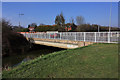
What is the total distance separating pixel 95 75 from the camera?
10.5 feet

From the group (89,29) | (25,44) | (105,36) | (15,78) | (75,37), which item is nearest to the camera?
(15,78)

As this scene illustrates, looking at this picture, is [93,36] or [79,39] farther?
[79,39]

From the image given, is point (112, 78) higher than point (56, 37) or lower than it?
lower

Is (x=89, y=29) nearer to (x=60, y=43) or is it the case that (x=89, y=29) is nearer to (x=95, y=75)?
(x=60, y=43)

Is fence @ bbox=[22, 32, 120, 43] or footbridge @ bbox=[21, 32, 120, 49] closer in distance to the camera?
fence @ bbox=[22, 32, 120, 43]

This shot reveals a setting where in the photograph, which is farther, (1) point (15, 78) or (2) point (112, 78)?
(1) point (15, 78)

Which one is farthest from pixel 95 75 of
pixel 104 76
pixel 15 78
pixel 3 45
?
pixel 3 45

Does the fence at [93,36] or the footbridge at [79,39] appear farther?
the footbridge at [79,39]

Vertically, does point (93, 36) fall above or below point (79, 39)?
above

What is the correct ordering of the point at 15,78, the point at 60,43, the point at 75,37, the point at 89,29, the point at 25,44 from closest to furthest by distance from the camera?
the point at 15,78
the point at 75,37
the point at 60,43
the point at 25,44
the point at 89,29

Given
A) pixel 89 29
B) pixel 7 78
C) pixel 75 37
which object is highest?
pixel 89 29

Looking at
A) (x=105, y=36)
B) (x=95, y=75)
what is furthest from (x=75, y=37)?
(x=95, y=75)

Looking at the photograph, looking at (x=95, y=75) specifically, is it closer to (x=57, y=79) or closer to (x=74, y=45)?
(x=57, y=79)

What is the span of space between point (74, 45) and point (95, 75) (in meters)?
9.65
